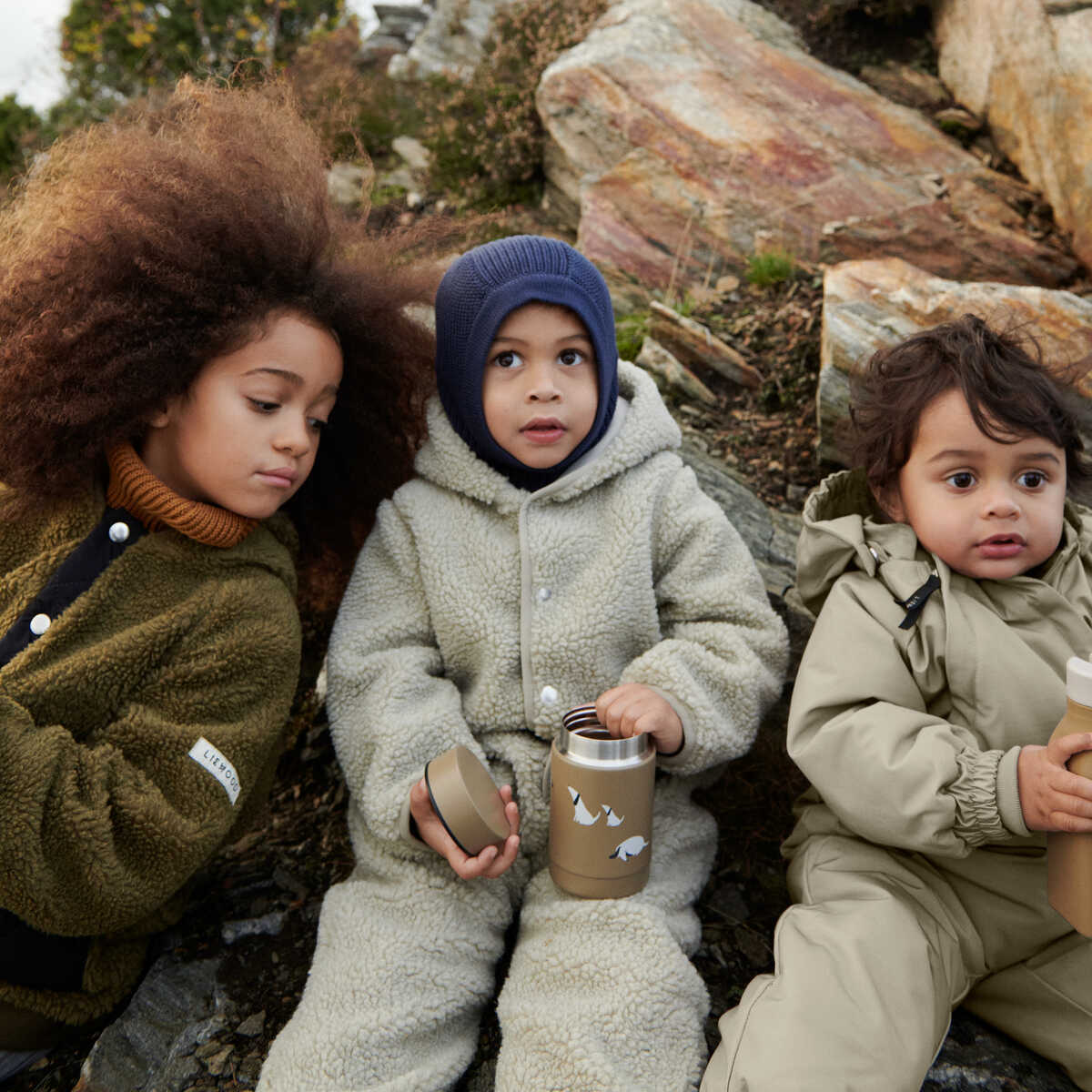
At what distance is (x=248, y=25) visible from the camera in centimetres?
1171

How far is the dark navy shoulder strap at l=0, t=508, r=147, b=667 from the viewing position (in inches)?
81.7

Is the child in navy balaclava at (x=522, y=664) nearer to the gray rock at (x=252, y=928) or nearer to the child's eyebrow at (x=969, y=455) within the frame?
the gray rock at (x=252, y=928)

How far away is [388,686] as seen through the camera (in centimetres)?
241

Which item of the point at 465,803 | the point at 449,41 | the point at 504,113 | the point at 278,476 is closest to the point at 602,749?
the point at 465,803

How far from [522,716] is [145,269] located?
4.54 feet

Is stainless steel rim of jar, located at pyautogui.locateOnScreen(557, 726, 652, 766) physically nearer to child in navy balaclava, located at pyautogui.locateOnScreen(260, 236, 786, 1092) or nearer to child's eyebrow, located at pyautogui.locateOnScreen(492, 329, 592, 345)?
child in navy balaclava, located at pyautogui.locateOnScreen(260, 236, 786, 1092)

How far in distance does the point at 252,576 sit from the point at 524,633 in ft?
2.24

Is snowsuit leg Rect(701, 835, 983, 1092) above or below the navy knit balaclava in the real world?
below

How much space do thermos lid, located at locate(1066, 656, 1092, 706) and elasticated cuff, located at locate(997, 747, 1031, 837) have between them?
A: 0.22 metres

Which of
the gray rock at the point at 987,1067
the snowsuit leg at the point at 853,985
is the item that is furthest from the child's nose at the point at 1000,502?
the gray rock at the point at 987,1067

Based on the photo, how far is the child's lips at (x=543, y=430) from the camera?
7.93ft

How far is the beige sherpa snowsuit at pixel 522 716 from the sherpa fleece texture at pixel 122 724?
1.05ft

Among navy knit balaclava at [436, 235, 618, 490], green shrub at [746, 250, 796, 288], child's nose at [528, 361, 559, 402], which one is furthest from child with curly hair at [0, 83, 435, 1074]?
green shrub at [746, 250, 796, 288]

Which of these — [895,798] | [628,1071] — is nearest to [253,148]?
[895,798]
